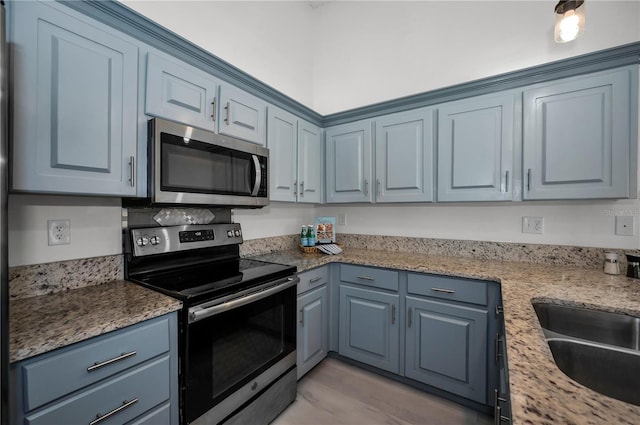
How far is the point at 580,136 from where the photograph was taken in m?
1.60

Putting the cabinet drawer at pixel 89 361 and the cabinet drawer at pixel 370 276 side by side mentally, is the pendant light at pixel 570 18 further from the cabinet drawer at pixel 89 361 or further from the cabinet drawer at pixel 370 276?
the cabinet drawer at pixel 89 361

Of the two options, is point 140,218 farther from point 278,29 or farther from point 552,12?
point 552,12

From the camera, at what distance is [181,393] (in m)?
1.12

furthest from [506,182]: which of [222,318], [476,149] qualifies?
[222,318]

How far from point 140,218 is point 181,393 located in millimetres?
910

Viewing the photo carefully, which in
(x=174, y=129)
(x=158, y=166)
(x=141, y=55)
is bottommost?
(x=158, y=166)

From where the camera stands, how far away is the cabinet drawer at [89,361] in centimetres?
78

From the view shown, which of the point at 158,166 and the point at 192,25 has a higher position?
the point at 192,25

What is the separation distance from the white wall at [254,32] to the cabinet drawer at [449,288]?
6.93 ft

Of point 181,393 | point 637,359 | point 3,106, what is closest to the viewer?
point 3,106

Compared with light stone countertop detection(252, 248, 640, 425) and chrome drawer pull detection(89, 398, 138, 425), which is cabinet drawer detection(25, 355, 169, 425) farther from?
light stone countertop detection(252, 248, 640, 425)

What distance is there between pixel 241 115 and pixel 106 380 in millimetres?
1464

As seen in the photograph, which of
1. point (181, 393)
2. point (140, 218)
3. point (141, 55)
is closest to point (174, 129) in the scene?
point (141, 55)

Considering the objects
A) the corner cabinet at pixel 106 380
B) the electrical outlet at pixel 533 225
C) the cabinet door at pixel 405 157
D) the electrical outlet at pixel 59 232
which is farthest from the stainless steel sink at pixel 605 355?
the electrical outlet at pixel 59 232
